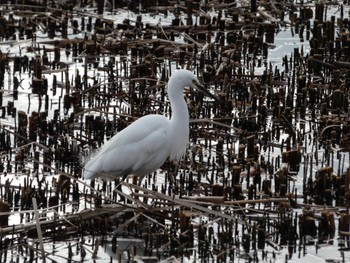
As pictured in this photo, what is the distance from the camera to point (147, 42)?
14.4m

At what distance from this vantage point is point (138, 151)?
9.23m

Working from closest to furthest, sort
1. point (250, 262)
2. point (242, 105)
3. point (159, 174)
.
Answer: point (250, 262) → point (159, 174) → point (242, 105)

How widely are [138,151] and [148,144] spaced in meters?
0.11

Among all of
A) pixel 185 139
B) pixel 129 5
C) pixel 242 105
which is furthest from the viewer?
pixel 129 5

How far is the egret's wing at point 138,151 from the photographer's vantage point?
9227 millimetres

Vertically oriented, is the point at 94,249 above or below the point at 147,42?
below

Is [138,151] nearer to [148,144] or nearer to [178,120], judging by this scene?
[148,144]

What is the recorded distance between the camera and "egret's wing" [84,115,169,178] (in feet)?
30.3

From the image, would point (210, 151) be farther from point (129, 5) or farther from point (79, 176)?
point (129, 5)

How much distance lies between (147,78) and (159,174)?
2537 mm

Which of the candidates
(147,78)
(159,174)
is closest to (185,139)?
(159,174)

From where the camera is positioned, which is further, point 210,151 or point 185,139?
point 210,151

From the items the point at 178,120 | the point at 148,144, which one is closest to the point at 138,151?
the point at 148,144

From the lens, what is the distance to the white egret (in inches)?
364
